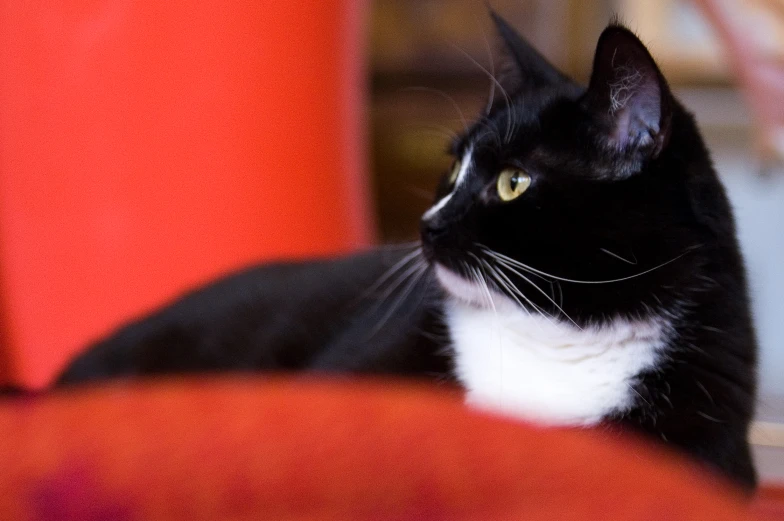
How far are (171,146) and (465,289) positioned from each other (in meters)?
0.64

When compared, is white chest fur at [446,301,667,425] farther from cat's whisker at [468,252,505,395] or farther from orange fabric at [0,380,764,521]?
orange fabric at [0,380,764,521]

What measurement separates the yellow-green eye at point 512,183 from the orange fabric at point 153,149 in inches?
23.6

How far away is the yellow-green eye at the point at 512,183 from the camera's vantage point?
71 centimetres

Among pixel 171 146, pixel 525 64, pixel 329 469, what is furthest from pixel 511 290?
pixel 171 146

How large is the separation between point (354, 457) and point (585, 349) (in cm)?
50

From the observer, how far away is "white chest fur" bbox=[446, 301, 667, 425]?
673 mm

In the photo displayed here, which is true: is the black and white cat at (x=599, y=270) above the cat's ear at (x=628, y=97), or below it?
below

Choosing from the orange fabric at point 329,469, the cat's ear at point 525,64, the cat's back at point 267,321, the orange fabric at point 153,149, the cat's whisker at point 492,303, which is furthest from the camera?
the orange fabric at point 153,149

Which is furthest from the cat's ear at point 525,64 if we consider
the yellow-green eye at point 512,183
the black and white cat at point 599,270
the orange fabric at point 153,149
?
the orange fabric at point 153,149

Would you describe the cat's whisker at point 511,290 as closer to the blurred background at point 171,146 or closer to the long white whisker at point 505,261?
the long white whisker at point 505,261

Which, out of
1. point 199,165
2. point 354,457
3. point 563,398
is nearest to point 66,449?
point 354,457

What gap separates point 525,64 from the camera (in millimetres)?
827

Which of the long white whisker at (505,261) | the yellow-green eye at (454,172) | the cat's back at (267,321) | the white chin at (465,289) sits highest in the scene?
the yellow-green eye at (454,172)

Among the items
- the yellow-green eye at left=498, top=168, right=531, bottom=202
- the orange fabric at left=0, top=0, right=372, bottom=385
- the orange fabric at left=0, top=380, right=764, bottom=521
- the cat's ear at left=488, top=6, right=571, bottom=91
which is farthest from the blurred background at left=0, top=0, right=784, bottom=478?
the orange fabric at left=0, top=380, right=764, bottom=521
